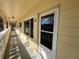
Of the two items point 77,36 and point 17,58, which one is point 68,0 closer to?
point 77,36

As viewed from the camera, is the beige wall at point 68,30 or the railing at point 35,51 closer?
the beige wall at point 68,30

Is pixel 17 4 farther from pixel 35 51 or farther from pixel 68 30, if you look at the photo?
pixel 68 30

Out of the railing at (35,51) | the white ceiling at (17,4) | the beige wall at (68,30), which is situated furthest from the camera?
the white ceiling at (17,4)

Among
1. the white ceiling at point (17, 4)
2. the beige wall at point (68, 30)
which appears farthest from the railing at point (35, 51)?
the white ceiling at point (17, 4)

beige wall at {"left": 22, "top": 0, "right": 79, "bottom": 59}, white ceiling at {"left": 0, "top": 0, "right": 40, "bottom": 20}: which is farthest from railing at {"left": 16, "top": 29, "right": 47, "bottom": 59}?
white ceiling at {"left": 0, "top": 0, "right": 40, "bottom": 20}

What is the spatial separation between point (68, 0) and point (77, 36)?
2.20 feet

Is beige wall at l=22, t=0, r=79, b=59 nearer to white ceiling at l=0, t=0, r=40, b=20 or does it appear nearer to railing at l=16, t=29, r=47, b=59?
railing at l=16, t=29, r=47, b=59

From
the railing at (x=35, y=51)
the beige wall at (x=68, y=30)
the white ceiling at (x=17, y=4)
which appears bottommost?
the railing at (x=35, y=51)

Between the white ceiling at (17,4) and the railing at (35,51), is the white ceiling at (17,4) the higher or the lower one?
the higher one

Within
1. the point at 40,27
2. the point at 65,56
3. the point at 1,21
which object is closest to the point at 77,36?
the point at 65,56

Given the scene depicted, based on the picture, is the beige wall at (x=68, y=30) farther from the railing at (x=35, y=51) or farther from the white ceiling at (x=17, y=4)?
the white ceiling at (x=17, y=4)

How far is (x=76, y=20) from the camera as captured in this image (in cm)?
134

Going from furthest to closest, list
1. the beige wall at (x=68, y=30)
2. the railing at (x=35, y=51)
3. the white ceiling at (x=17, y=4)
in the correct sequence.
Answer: the white ceiling at (x=17, y=4), the railing at (x=35, y=51), the beige wall at (x=68, y=30)

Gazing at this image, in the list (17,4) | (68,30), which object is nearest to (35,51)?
(17,4)
